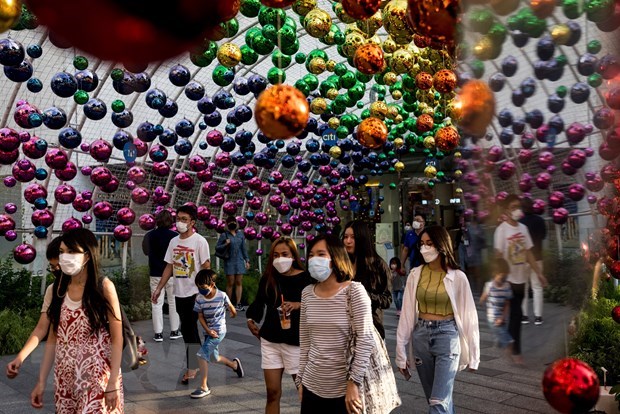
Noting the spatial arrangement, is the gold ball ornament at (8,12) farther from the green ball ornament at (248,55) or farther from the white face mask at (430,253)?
the green ball ornament at (248,55)

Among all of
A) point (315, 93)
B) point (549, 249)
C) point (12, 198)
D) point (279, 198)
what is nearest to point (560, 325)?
point (549, 249)

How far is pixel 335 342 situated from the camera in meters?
3.75

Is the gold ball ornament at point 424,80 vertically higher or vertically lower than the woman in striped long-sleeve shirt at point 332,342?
higher

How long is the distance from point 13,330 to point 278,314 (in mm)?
5744

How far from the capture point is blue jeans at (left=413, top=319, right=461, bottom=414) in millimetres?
4234

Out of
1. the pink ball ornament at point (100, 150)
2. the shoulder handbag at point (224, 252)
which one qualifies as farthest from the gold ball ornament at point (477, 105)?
the shoulder handbag at point (224, 252)

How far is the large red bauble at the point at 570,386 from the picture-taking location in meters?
1.03

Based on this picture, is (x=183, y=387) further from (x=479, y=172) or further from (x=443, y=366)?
(x=479, y=172)

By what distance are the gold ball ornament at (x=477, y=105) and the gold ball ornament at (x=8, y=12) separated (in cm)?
109

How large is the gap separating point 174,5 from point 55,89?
573 cm

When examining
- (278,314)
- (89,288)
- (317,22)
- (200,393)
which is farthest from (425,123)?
(89,288)

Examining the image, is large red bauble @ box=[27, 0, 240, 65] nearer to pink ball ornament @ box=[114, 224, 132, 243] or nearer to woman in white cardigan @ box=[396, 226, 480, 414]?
woman in white cardigan @ box=[396, 226, 480, 414]

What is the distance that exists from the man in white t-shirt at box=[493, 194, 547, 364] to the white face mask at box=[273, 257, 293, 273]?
12.8ft

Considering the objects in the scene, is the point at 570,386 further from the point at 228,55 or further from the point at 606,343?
the point at 228,55
